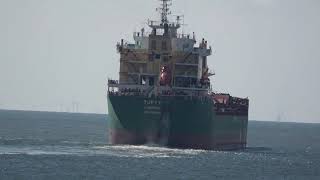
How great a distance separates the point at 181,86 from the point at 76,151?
1162 cm

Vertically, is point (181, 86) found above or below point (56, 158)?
above

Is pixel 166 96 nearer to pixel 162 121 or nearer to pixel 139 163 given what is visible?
pixel 162 121

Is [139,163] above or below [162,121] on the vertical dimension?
below

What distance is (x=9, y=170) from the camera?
74625mm

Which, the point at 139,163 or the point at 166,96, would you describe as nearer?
the point at 139,163

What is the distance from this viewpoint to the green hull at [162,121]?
9188cm

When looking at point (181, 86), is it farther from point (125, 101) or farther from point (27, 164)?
point (27, 164)

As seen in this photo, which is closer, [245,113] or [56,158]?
[56,158]

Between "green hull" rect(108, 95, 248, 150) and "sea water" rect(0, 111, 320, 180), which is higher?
"green hull" rect(108, 95, 248, 150)

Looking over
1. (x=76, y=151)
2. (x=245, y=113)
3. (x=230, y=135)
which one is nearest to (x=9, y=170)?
(x=76, y=151)

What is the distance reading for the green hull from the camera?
91.9m

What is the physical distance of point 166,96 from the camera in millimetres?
93000

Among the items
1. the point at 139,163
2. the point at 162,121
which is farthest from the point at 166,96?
the point at 139,163

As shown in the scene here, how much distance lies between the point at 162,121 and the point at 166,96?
8.28ft
